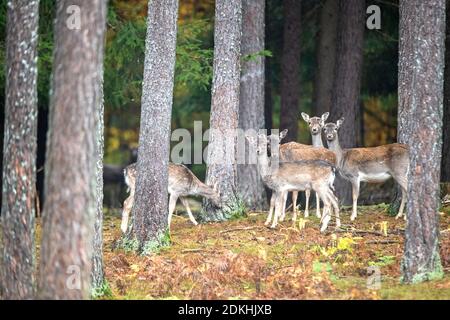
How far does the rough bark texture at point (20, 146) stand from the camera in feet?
32.8

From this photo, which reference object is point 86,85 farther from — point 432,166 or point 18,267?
point 432,166

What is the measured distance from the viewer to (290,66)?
23.2m

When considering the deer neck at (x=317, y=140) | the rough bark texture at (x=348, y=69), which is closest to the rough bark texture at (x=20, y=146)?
the deer neck at (x=317, y=140)

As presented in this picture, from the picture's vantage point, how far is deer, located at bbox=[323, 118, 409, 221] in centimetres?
1677

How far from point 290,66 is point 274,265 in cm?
1102

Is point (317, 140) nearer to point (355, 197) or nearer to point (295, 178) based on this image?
point (355, 197)

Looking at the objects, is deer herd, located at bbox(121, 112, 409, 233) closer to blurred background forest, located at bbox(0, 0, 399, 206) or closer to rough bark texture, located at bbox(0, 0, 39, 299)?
blurred background forest, located at bbox(0, 0, 399, 206)

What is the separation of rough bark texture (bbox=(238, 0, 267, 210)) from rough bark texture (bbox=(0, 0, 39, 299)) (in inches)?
385

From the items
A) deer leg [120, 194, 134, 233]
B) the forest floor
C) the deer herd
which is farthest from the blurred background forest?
the forest floor

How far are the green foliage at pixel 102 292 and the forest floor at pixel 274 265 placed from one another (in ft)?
0.11

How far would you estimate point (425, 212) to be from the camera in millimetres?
11211

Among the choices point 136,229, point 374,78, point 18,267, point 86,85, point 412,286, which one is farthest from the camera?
point 374,78
